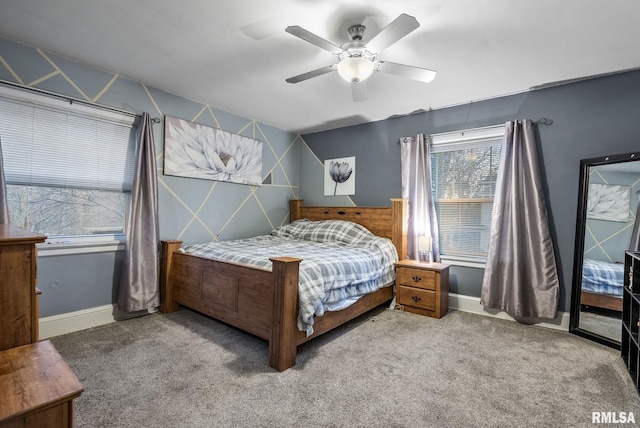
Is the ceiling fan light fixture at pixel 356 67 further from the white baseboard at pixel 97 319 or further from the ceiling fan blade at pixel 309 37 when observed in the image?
the white baseboard at pixel 97 319

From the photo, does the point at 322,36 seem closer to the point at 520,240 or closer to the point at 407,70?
the point at 407,70

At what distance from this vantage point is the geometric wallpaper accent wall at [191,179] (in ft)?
8.45

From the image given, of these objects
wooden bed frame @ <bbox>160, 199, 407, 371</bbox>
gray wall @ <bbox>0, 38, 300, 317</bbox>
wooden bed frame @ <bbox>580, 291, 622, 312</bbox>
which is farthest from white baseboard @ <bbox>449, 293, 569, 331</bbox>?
gray wall @ <bbox>0, 38, 300, 317</bbox>

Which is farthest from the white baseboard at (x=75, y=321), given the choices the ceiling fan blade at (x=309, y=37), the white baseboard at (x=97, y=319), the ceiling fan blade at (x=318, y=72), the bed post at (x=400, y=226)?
the bed post at (x=400, y=226)

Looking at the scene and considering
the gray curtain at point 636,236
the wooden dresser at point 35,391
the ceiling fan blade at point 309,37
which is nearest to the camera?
the wooden dresser at point 35,391

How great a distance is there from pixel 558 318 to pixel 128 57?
4.63 metres

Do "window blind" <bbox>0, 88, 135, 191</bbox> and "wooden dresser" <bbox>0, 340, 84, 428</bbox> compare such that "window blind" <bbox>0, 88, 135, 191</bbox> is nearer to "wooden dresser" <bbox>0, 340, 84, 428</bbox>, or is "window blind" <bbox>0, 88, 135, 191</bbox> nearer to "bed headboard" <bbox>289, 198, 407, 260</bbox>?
"wooden dresser" <bbox>0, 340, 84, 428</bbox>

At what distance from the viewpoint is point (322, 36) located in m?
2.25

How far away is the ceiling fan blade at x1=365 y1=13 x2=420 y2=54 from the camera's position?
5.41 feet

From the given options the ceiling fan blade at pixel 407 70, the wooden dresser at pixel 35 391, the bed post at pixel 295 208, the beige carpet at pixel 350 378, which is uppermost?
the ceiling fan blade at pixel 407 70

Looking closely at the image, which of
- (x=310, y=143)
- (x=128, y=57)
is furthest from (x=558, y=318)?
(x=128, y=57)

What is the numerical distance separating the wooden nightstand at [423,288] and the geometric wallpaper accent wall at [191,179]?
2119 millimetres

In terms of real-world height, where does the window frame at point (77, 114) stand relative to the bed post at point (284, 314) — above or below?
above

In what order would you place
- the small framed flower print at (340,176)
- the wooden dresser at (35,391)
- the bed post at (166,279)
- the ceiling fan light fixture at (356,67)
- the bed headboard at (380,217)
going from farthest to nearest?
Result: the small framed flower print at (340,176) < the bed headboard at (380,217) < the bed post at (166,279) < the ceiling fan light fixture at (356,67) < the wooden dresser at (35,391)
